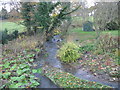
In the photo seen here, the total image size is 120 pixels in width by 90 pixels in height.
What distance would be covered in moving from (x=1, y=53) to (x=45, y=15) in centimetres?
541

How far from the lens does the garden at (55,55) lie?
510 centimetres

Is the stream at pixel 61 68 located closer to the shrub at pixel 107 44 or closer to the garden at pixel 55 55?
the garden at pixel 55 55

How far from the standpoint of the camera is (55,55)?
29.0 feet

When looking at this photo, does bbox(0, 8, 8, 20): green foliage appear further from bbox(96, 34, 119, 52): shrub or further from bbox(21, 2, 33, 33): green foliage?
bbox(96, 34, 119, 52): shrub

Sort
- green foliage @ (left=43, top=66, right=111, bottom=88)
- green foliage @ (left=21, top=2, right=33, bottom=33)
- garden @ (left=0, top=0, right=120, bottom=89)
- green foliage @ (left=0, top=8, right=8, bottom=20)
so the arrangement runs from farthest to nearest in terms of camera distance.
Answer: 1. green foliage @ (left=0, top=8, right=8, bottom=20)
2. green foliage @ (left=21, top=2, right=33, bottom=33)
3. garden @ (left=0, top=0, right=120, bottom=89)
4. green foliage @ (left=43, top=66, right=111, bottom=88)

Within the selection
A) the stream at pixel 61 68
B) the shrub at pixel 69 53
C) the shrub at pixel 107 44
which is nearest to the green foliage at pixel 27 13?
the stream at pixel 61 68

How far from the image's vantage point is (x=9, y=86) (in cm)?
465

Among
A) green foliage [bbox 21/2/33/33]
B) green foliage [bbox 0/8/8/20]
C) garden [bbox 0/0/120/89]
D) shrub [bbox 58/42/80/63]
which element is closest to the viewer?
garden [bbox 0/0/120/89]

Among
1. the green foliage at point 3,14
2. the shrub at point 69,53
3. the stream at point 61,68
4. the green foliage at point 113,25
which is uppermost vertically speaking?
the green foliage at point 3,14

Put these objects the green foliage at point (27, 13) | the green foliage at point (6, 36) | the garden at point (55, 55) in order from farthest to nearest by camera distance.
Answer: the green foliage at point (27, 13)
the green foliage at point (6, 36)
the garden at point (55, 55)

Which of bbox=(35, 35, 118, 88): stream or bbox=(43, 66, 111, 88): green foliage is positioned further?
bbox=(35, 35, 118, 88): stream

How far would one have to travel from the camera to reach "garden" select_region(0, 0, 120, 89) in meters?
5.10

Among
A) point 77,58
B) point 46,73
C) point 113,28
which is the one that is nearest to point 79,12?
point 113,28

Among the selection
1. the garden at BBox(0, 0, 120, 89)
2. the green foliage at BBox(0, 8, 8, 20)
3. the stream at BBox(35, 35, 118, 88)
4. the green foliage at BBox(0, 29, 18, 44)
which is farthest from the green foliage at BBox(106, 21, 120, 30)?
the green foliage at BBox(0, 8, 8, 20)
